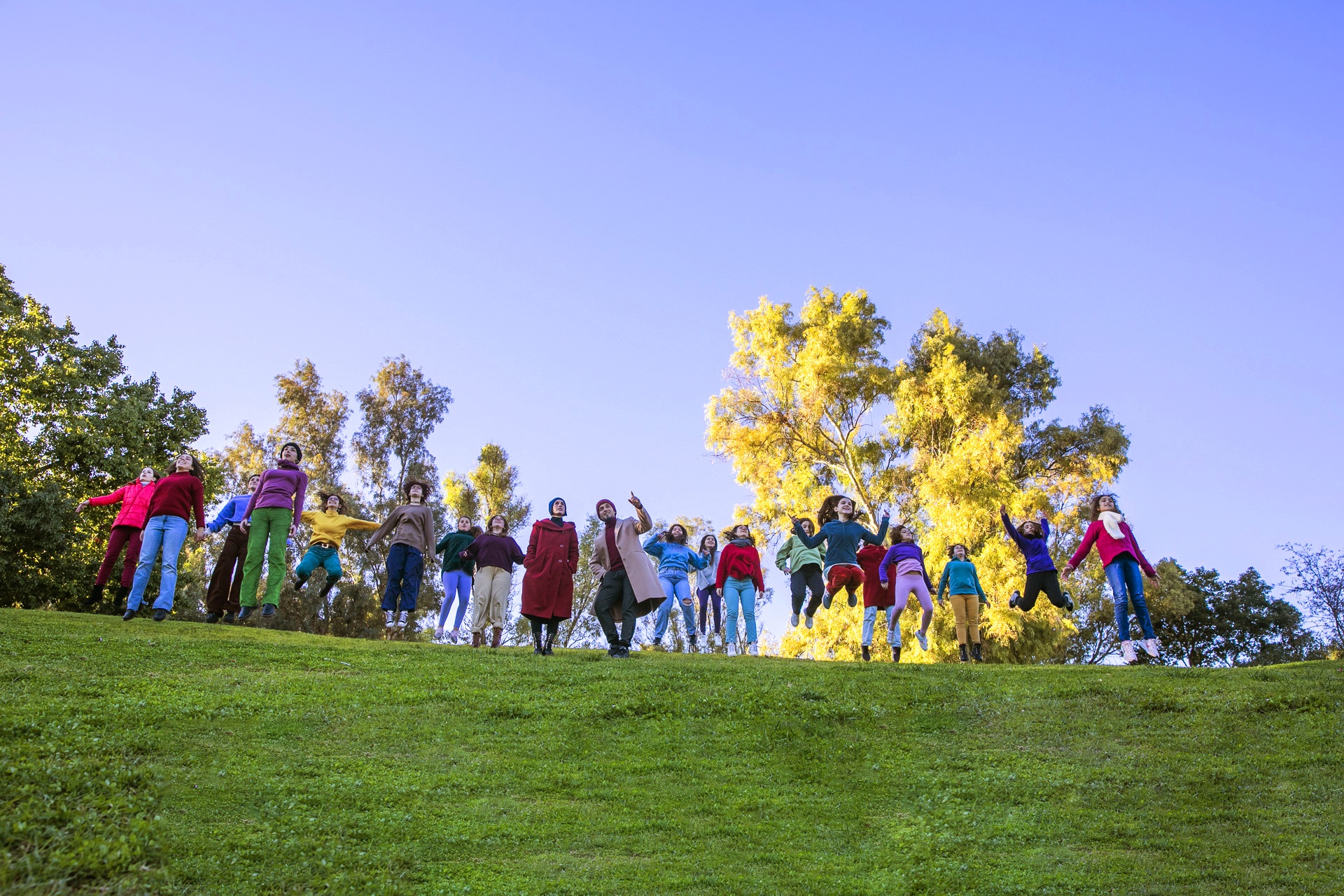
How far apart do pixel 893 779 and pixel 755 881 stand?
114 inches

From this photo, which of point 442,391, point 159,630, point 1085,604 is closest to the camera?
point 159,630

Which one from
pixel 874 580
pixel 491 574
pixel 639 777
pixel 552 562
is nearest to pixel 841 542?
pixel 874 580

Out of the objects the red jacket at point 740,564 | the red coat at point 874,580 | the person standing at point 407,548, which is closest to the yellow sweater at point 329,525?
the person standing at point 407,548

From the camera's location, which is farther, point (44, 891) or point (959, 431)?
point (959, 431)

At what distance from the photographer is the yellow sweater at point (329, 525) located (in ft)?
57.6

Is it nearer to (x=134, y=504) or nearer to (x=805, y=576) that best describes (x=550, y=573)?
(x=805, y=576)

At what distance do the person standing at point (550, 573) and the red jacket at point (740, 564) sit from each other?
13.4ft

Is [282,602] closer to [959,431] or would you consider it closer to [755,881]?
[959,431]

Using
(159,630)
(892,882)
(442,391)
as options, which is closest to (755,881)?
(892,882)

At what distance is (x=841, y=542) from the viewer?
17.6 m

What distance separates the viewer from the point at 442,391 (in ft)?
139

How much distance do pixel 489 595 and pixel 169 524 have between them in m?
5.22

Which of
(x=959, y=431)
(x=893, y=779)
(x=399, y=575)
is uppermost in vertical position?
(x=959, y=431)

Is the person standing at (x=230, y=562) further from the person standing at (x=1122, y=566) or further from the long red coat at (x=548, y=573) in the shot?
the person standing at (x=1122, y=566)
